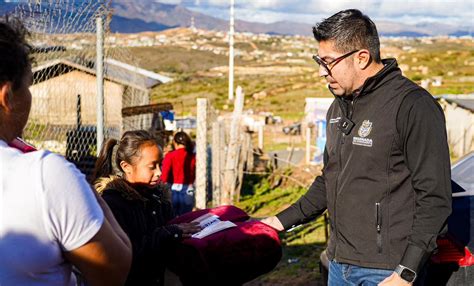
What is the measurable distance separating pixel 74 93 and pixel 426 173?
261 inches

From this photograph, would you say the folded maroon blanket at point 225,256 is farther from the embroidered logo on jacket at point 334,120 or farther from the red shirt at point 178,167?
the red shirt at point 178,167

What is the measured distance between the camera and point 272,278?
7.09 metres

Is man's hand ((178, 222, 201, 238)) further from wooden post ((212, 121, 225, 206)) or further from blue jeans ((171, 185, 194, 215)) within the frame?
wooden post ((212, 121, 225, 206))

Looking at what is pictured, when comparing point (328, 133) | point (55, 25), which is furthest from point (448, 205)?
point (55, 25)

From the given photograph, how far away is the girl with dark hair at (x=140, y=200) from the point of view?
3.00m

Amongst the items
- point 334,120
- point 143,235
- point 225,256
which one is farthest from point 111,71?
point 225,256

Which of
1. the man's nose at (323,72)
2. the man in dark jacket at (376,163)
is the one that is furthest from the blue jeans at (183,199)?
the man's nose at (323,72)

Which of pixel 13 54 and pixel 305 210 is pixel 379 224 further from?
pixel 13 54

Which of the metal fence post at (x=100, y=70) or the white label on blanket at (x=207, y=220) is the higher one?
the metal fence post at (x=100, y=70)

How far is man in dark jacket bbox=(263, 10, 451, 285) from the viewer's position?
2734 mm

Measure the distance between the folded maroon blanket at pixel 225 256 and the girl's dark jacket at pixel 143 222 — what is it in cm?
8

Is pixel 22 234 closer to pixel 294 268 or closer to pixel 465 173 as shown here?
pixel 465 173

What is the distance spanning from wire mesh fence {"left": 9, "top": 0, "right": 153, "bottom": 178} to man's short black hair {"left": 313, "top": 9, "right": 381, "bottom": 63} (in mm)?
1288

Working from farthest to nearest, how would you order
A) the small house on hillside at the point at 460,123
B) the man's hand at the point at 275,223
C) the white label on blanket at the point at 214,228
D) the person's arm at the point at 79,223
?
the small house on hillside at the point at 460,123
the man's hand at the point at 275,223
the white label on blanket at the point at 214,228
the person's arm at the point at 79,223
